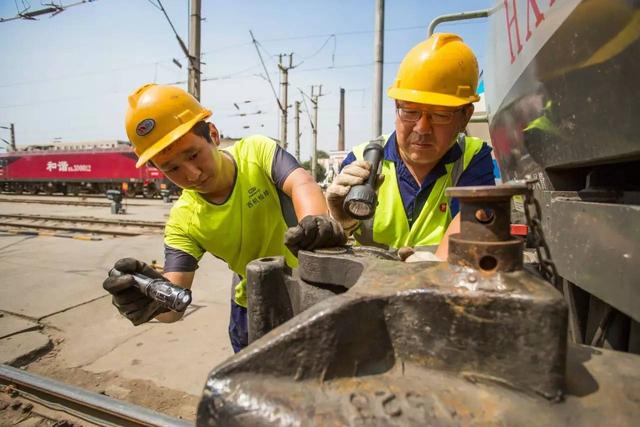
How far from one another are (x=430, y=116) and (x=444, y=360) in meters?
1.34

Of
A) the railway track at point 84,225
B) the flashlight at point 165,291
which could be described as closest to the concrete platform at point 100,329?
the flashlight at point 165,291

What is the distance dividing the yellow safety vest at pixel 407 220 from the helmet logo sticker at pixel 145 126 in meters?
1.12

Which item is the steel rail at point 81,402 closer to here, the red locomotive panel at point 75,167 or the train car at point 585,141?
the train car at point 585,141

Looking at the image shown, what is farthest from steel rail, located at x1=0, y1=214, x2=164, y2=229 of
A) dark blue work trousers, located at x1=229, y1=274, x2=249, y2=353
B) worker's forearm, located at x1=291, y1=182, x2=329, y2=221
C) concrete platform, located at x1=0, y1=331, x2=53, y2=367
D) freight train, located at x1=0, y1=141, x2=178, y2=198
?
freight train, located at x1=0, y1=141, x2=178, y2=198

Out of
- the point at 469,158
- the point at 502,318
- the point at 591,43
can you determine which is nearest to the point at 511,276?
the point at 502,318

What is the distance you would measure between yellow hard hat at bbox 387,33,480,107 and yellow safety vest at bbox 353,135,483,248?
388 millimetres

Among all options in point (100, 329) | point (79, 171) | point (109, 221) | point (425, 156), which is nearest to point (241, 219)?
point (425, 156)

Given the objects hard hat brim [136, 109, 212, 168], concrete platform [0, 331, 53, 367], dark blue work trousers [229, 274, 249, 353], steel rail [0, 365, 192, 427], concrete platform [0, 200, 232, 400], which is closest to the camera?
hard hat brim [136, 109, 212, 168]

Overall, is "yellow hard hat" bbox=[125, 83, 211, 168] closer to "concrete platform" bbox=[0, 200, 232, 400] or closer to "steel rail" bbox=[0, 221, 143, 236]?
"concrete platform" bbox=[0, 200, 232, 400]

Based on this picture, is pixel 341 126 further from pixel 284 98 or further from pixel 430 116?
pixel 430 116

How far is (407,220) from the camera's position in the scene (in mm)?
2109

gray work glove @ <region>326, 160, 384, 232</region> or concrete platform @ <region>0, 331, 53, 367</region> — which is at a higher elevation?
gray work glove @ <region>326, 160, 384, 232</region>

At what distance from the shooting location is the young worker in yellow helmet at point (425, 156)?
174cm

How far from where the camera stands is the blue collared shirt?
6.75ft
